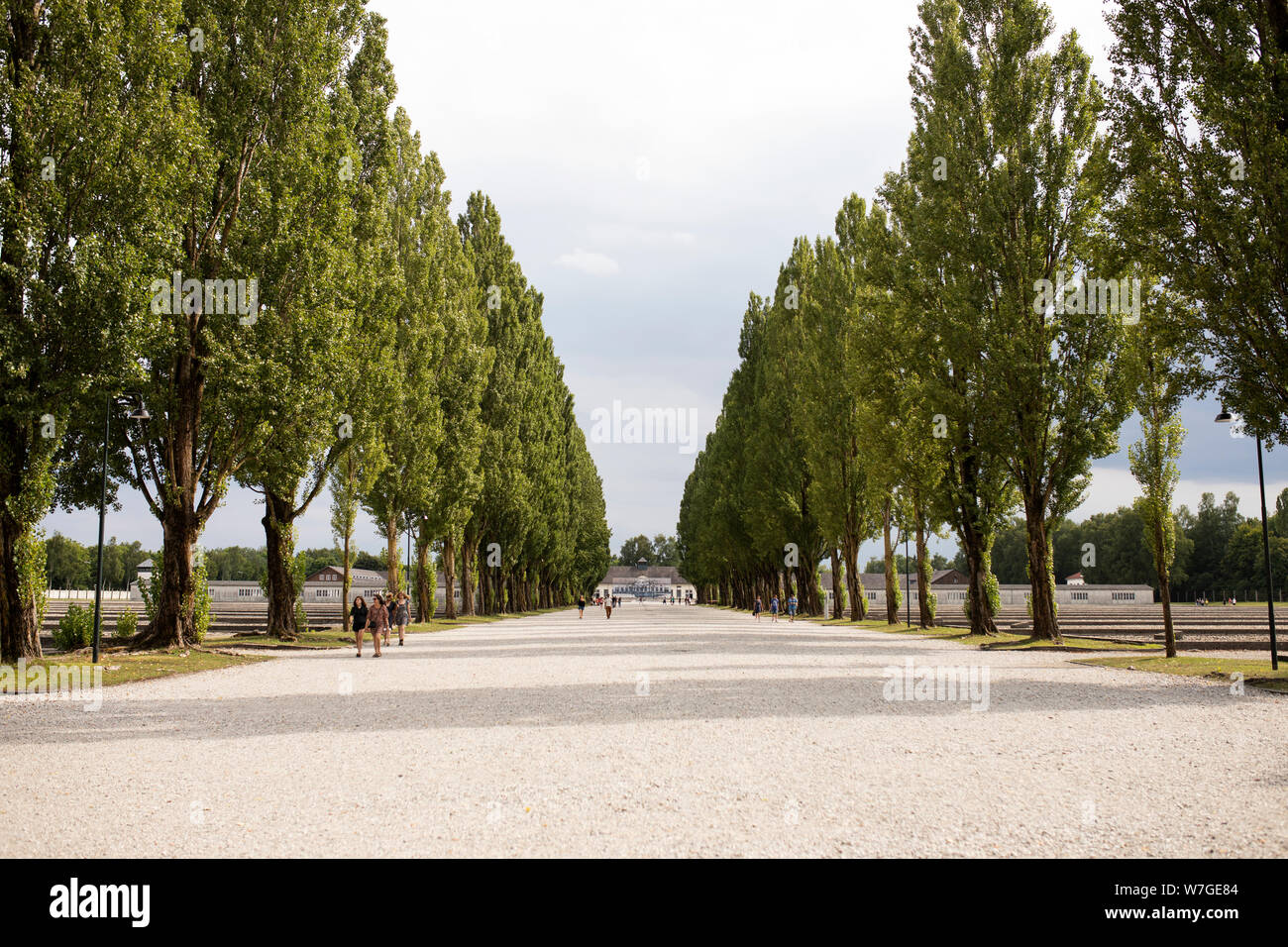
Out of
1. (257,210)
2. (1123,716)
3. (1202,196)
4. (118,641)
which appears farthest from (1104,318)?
(118,641)

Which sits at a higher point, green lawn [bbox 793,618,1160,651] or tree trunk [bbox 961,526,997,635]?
tree trunk [bbox 961,526,997,635]

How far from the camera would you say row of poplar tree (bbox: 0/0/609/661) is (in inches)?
639

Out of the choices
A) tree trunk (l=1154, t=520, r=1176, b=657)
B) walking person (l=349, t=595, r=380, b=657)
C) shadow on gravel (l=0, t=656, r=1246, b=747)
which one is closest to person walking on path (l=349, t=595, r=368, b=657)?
walking person (l=349, t=595, r=380, b=657)

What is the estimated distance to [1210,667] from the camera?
54.1 feet

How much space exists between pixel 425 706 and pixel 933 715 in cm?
669

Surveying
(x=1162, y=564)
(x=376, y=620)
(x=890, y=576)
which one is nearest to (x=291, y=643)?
(x=376, y=620)

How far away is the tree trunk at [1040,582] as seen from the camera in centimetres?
2367

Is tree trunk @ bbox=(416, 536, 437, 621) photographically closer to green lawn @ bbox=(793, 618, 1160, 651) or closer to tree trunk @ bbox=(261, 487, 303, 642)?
tree trunk @ bbox=(261, 487, 303, 642)

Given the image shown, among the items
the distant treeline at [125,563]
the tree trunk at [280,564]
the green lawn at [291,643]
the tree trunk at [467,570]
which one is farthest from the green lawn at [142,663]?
the distant treeline at [125,563]

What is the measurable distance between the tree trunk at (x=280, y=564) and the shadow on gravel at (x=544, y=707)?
14.0 meters

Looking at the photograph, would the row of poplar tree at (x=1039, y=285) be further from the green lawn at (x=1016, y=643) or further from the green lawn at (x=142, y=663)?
the green lawn at (x=142, y=663)

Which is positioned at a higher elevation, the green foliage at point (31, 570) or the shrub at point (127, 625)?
the green foliage at point (31, 570)

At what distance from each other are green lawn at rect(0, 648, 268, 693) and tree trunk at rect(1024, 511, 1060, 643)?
65.6 ft
